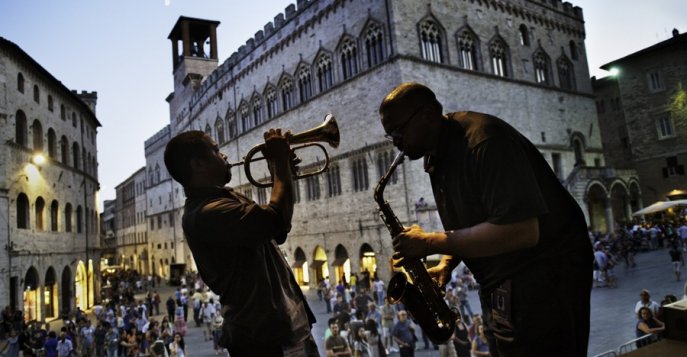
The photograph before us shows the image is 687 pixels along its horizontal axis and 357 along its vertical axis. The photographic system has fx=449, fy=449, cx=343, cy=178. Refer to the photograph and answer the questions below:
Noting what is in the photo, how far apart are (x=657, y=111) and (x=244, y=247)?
40.7 meters

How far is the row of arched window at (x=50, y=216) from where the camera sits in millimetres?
23250

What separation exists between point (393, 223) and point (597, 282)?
17.9 m

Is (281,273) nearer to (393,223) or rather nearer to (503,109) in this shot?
(393,223)

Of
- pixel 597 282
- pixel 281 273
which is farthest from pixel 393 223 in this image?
pixel 597 282

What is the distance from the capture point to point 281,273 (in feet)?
8.49

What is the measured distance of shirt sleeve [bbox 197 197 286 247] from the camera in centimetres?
225

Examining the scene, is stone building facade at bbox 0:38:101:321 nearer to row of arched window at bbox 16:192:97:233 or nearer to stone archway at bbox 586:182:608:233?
row of arched window at bbox 16:192:97:233

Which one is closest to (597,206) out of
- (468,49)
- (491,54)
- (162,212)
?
(491,54)

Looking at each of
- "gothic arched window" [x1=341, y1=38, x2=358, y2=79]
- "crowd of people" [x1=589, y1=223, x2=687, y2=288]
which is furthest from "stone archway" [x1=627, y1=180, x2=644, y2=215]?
"gothic arched window" [x1=341, y1=38, x2=358, y2=79]

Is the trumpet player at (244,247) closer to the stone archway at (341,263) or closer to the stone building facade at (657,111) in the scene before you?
the stone archway at (341,263)

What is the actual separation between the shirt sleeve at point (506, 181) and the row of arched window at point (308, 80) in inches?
936

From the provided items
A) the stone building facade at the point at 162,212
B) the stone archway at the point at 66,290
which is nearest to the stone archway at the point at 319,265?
the stone archway at the point at 66,290

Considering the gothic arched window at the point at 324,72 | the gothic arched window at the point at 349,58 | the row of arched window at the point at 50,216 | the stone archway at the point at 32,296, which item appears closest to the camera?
the stone archway at the point at 32,296

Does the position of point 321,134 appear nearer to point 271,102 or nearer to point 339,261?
point 339,261
